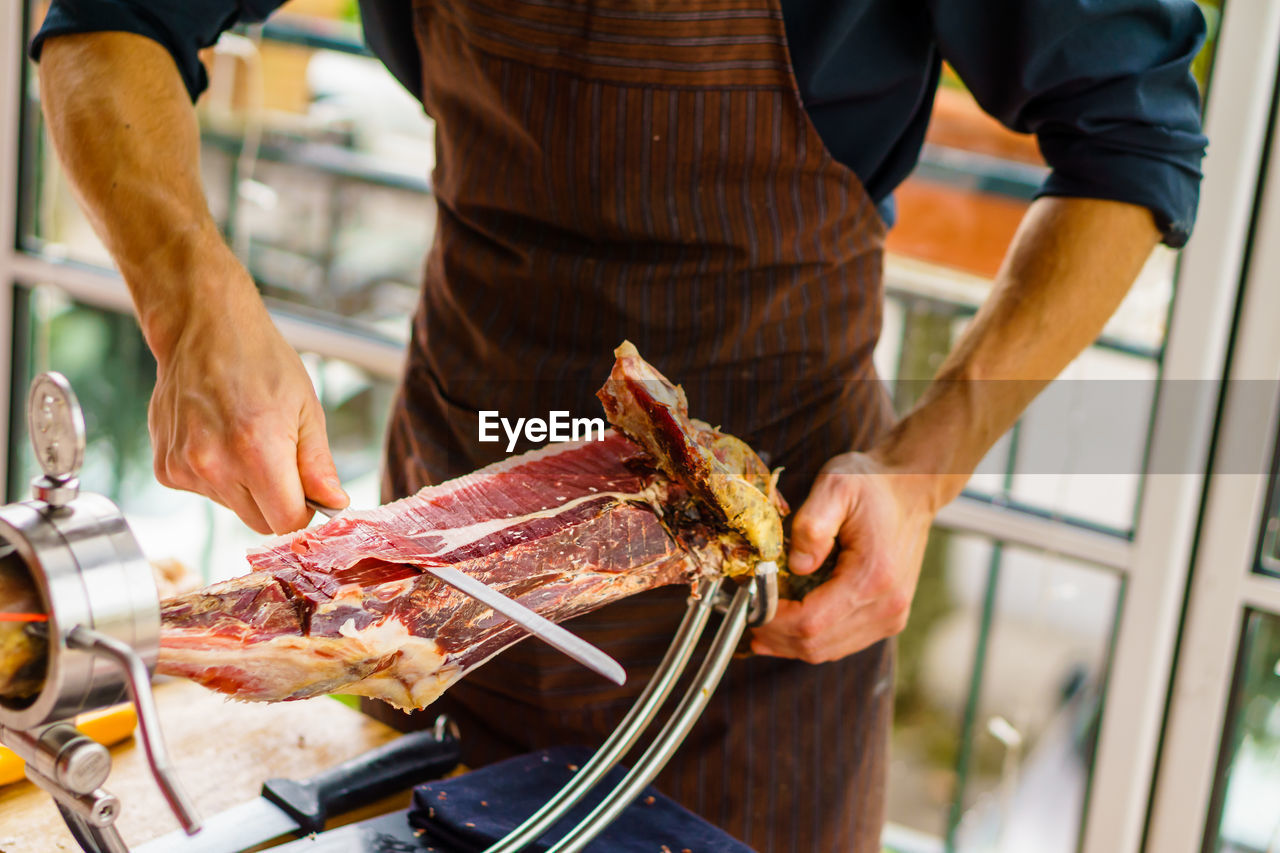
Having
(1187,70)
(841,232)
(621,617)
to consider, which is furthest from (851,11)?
(621,617)

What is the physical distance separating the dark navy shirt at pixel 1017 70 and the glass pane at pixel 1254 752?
35.1 inches

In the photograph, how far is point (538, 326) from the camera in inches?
53.2

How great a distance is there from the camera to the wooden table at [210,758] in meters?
1.09

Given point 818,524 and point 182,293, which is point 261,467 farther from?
point 818,524

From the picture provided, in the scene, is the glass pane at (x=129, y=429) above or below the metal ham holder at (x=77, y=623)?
below

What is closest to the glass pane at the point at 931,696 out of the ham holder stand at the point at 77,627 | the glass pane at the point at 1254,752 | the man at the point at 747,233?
the glass pane at the point at 1254,752

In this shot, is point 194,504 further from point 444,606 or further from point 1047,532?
point 444,606

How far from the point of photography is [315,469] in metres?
1.01

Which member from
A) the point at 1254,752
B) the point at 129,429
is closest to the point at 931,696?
the point at 1254,752

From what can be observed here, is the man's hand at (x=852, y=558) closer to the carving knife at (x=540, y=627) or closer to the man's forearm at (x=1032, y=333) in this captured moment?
the man's forearm at (x=1032, y=333)

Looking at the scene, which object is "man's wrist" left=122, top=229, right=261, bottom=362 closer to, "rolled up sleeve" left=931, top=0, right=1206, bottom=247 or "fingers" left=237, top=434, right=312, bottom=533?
"fingers" left=237, top=434, right=312, bottom=533

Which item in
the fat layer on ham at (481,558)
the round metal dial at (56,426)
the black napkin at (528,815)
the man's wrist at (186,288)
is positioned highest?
the man's wrist at (186,288)

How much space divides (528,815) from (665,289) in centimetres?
56

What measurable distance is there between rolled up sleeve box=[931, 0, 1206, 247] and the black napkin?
808mm
